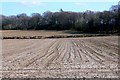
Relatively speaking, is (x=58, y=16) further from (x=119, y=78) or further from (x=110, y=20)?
(x=119, y=78)

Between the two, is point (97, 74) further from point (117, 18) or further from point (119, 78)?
point (117, 18)

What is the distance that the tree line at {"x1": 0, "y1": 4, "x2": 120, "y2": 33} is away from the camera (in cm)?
10406

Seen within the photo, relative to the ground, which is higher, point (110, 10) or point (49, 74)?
point (110, 10)

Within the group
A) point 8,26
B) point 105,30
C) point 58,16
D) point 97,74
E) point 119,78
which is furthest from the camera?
point 58,16

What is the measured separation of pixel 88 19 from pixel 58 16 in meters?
33.8

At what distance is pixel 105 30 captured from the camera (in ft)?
332

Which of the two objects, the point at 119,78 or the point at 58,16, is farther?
the point at 58,16

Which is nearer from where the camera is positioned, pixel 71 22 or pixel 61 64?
pixel 61 64

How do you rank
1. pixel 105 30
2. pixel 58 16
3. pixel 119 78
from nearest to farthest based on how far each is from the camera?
pixel 119 78
pixel 105 30
pixel 58 16

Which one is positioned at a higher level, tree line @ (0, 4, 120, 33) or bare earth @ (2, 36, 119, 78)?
tree line @ (0, 4, 120, 33)

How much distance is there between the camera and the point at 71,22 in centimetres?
13525

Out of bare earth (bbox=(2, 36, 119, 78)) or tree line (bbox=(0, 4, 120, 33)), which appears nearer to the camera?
bare earth (bbox=(2, 36, 119, 78))

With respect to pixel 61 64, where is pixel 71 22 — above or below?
above

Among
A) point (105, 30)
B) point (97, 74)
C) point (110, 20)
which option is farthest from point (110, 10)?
point (97, 74)
